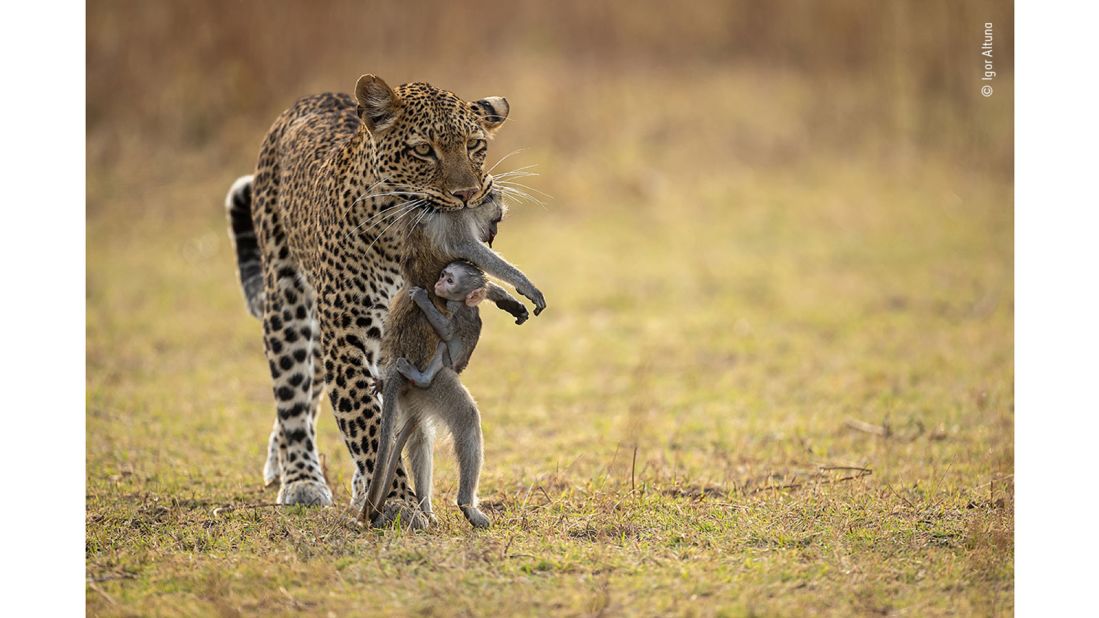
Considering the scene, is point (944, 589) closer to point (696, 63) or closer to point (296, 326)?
point (296, 326)

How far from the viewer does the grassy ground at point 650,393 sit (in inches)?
205

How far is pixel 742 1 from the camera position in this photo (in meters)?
19.4

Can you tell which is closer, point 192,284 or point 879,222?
point 192,284

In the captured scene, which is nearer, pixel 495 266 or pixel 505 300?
pixel 495 266

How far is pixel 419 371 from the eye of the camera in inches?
213

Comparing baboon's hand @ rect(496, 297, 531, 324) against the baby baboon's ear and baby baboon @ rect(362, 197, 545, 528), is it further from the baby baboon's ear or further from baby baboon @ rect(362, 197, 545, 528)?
the baby baboon's ear

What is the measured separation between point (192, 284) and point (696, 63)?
901 cm

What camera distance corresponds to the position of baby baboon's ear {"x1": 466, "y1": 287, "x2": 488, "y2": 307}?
212 inches

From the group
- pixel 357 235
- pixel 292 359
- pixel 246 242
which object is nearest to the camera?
pixel 357 235

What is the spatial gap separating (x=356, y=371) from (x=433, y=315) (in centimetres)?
69

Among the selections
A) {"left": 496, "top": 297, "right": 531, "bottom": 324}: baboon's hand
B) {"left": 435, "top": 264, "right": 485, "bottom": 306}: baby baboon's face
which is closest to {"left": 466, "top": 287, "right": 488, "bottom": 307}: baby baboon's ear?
{"left": 435, "top": 264, "right": 485, "bottom": 306}: baby baboon's face

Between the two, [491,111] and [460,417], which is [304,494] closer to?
[460,417]

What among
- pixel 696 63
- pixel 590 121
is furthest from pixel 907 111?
pixel 590 121

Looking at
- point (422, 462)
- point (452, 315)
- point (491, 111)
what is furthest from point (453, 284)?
point (491, 111)
